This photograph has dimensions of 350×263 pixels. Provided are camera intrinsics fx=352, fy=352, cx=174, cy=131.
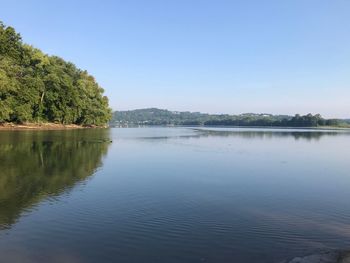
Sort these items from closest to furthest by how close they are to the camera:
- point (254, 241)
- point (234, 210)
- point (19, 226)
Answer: point (254, 241) < point (19, 226) < point (234, 210)

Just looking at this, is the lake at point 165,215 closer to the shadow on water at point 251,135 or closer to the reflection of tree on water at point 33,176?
the reflection of tree on water at point 33,176

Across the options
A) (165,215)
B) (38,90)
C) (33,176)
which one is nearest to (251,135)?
(38,90)

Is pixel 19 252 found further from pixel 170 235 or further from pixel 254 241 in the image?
pixel 254 241

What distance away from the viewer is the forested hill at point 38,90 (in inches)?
2886

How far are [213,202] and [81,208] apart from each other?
5.73 metres

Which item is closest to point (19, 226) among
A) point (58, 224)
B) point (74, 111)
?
point (58, 224)

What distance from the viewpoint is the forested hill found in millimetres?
73312

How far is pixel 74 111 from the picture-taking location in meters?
106

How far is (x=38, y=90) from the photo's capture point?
87.3 meters

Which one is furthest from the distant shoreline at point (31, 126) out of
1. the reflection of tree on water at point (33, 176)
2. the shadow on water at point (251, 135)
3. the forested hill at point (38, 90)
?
the reflection of tree on water at point (33, 176)

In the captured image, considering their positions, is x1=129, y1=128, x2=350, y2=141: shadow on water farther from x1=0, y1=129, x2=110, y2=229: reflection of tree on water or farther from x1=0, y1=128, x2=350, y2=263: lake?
x1=0, y1=128, x2=350, y2=263: lake

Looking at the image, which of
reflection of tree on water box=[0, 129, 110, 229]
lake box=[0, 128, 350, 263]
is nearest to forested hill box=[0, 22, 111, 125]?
reflection of tree on water box=[0, 129, 110, 229]

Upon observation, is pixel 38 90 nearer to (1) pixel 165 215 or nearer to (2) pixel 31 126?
(2) pixel 31 126

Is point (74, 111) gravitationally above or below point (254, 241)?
above
